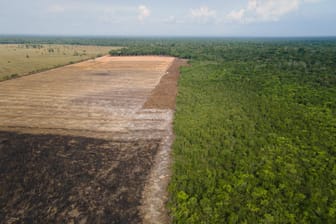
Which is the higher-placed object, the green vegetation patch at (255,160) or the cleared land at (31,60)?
the cleared land at (31,60)

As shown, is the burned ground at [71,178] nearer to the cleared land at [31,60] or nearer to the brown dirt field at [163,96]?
the brown dirt field at [163,96]

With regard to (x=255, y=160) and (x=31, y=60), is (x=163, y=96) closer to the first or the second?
(x=255, y=160)

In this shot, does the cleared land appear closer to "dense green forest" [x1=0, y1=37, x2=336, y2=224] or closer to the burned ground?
the burned ground

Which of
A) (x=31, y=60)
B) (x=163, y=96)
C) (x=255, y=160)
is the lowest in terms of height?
(x=255, y=160)

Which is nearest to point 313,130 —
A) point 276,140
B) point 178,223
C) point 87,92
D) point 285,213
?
point 276,140

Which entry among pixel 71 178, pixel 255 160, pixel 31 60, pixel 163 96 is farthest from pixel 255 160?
pixel 31 60

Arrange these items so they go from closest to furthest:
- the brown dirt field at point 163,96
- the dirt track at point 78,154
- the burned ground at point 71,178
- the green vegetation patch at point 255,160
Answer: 1. the green vegetation patch at point 255,160
2. the burned ground at point 71,178
3. the dirt track at point 78,154
4. the brown dirt field at point 163,96

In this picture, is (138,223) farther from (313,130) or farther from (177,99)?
(177,99)

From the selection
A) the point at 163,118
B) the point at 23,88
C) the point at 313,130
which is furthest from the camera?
the point at 23,88

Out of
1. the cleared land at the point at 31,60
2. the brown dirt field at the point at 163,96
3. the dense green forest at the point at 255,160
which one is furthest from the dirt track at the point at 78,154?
the cleared land at the point at 31,60
